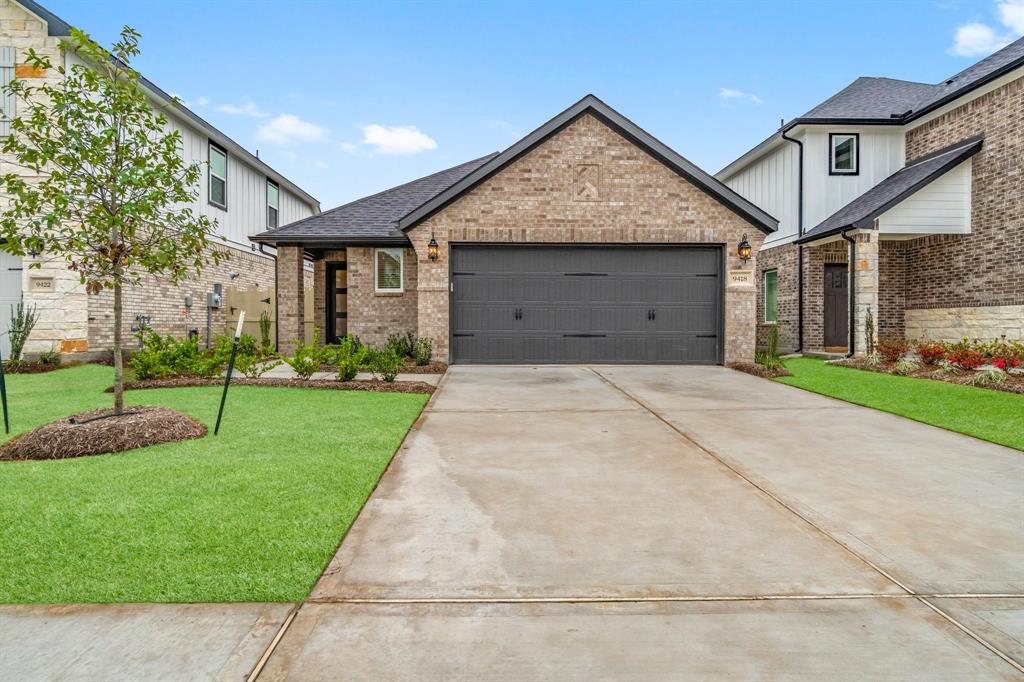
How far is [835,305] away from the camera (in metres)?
17.1

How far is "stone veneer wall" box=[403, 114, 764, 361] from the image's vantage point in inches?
518

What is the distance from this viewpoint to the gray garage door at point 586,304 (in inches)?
532

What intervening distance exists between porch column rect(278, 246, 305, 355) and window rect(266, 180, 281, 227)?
276 inches

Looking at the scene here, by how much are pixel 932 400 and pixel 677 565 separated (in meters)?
7.48

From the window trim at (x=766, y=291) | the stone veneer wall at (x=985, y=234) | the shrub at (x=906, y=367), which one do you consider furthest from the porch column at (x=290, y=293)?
the stone veneer wall at (x=985, y=234)

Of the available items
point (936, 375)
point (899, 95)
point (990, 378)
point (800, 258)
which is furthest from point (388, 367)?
point (899, 95)

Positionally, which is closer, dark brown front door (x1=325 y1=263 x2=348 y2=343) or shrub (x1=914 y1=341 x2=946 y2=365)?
shrub (x1=914 y1=341 x2=946 y2=365)

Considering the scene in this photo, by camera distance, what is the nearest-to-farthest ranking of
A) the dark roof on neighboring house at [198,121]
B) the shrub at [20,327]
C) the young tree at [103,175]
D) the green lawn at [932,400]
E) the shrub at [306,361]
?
the young tree at [103,175] → the green lawn at [932,400] → the shrub at [306,361] → the shrub at [20,327] → the dark roof on neighboring house at [198,121]

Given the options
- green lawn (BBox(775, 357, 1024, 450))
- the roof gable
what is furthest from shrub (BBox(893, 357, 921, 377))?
the roof gable

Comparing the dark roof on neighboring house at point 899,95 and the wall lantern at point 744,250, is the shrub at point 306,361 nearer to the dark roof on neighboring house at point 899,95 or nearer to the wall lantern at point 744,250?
the wall lantern at point 744,250

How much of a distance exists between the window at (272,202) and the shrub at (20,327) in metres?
9.62

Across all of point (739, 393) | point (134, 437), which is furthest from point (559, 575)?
point (739, 393)

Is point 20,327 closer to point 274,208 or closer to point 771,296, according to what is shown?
point 274,208

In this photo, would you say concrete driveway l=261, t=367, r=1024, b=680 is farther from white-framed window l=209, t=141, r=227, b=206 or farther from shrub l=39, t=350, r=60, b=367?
white-framed window l=209, t=141, r=227, b=206
